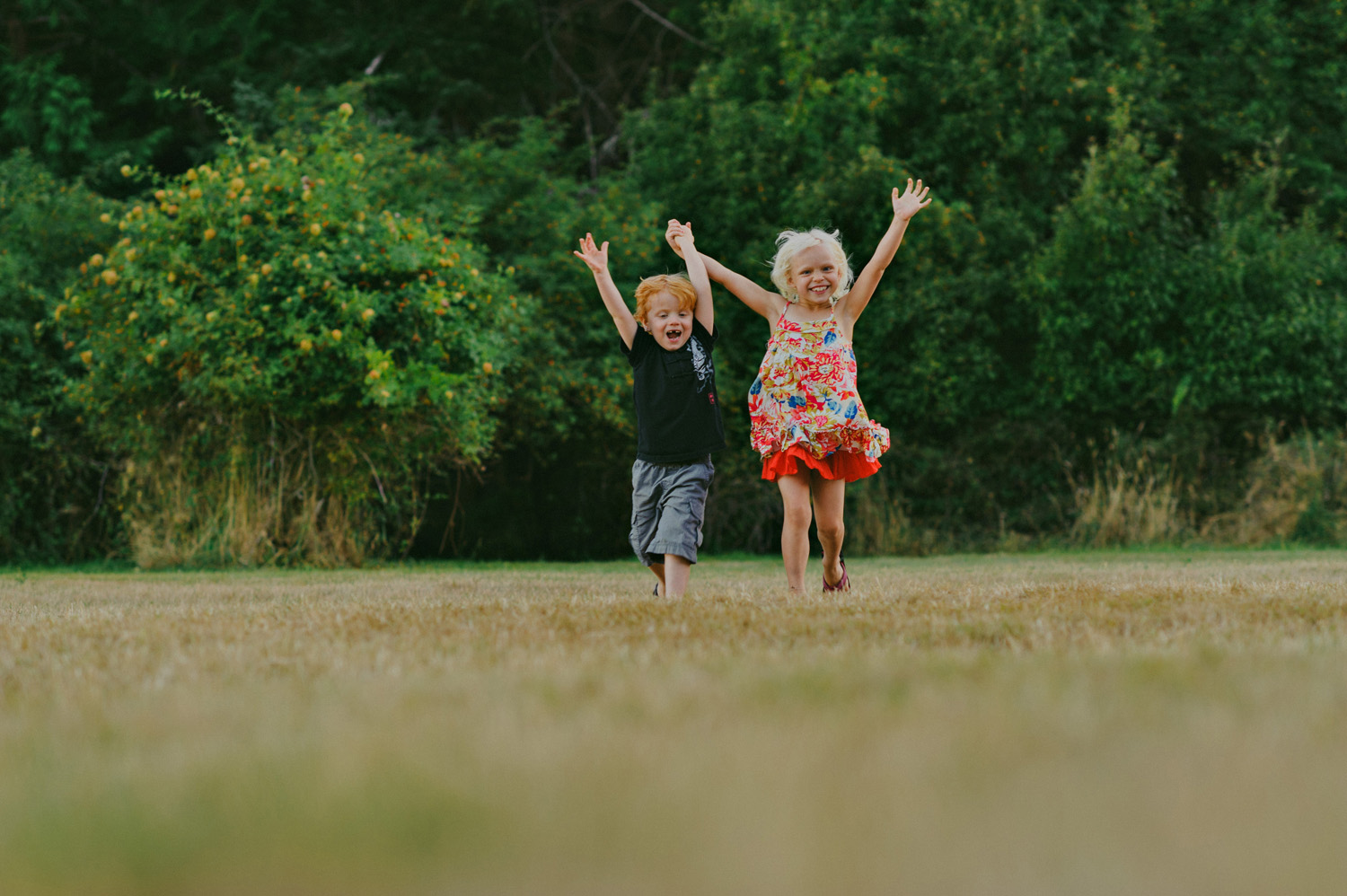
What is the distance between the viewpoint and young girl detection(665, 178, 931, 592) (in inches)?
213

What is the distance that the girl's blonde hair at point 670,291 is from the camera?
5.64 m

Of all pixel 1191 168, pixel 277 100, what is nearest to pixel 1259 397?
pixel 1191 168

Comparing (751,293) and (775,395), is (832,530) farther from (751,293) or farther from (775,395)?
(751,293)

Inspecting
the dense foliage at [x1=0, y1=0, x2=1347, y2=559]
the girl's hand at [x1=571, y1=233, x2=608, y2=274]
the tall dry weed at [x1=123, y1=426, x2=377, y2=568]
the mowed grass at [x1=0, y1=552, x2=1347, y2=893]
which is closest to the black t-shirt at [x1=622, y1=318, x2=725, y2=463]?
the girl's hand at [x1=571, y1=233, x2=608, y2=274]

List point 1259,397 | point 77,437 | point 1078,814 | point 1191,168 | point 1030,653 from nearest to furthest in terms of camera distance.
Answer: point 1078,814, point 1030,653, point 77,437, point 1259,397, point 1191,168

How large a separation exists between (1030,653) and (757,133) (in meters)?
12.4

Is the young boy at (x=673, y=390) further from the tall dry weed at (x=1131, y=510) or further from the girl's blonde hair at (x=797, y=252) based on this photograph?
the tall dry weed at (x=1131, y=510)

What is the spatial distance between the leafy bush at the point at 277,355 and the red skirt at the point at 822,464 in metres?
4.42

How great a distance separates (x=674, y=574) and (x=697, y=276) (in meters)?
1.41

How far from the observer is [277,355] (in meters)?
9.44

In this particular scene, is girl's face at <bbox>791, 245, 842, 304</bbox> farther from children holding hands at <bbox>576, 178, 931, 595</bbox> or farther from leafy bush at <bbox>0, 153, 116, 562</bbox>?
leafy bush at <bbox>0, 153, 116, 562</bbox>

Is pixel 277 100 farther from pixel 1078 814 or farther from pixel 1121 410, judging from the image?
pixel 1078 814

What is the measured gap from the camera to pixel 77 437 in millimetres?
11883

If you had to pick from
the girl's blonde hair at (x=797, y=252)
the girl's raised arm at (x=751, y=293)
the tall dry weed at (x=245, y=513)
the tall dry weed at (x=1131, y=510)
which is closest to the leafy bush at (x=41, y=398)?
the tall dry weed at (x=245, y=513)
